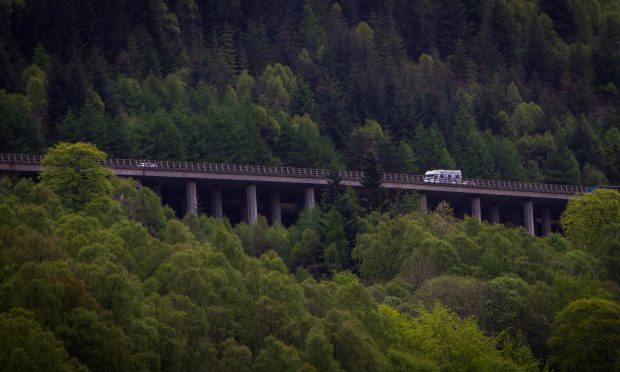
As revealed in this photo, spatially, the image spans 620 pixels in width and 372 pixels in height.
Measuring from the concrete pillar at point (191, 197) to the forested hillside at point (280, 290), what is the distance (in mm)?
10958

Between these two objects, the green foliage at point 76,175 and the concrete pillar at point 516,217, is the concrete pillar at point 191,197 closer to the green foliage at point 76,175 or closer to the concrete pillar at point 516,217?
the green foliage at point 76,175

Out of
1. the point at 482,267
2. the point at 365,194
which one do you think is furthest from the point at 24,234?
the point at 365,194

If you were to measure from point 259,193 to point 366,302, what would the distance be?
64.9 meters

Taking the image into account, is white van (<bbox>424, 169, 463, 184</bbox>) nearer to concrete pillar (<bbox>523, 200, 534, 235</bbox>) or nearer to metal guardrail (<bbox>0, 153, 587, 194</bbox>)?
metal guardrail (<bbox>0, 153, 587, 194</bbox>)

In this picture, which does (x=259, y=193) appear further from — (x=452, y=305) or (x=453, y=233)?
(x=452, y=305)

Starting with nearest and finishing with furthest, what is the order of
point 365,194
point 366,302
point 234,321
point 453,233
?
point 234,321, point 366,302, point 453,233, point 365,194

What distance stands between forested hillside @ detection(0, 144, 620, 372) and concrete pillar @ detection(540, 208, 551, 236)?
33.4m

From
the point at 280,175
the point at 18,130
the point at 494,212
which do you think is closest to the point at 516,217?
the point at 494,212

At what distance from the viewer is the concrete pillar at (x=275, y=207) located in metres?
174

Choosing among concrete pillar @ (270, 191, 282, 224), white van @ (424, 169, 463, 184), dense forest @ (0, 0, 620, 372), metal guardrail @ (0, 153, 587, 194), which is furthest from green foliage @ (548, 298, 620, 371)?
white van @ (424, 169, 463, 184)

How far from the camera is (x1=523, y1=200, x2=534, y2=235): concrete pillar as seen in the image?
18712 centimetres

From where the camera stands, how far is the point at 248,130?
198 meters

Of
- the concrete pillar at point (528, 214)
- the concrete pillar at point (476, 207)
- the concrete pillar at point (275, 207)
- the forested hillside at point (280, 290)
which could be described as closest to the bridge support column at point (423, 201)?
the concrete pillar at point (476, 207)

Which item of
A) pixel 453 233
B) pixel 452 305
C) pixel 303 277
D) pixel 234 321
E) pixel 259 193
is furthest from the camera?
pixel 259 193
